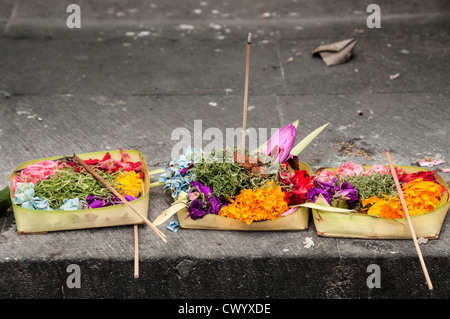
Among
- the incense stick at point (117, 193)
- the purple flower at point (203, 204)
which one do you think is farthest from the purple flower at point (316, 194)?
the incense stick at point (117, 193)

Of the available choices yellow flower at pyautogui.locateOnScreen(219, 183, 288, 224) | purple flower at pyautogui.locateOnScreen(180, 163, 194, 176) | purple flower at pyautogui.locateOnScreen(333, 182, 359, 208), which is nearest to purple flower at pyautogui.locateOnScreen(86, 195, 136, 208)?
purple flower at pyautogui.locateOnScreen(180, 163, 194, 176)

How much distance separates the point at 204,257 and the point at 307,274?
20.6 inches

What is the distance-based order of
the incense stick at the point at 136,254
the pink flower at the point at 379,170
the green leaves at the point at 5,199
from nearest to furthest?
the incense stick at the point at 136,254, the green leaves at the point at 5,199, the pink flower at the point at 379,170

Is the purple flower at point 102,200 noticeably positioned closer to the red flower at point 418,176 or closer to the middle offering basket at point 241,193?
the middle offering basket at point 241,193

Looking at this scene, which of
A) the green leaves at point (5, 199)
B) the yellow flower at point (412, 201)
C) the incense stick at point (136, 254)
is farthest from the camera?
the green leaves at point (5, 199)

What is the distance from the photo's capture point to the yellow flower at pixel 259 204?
2781 millimetres

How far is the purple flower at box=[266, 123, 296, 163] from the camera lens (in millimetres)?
3025

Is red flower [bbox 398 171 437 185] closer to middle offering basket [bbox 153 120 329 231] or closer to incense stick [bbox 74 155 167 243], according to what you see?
middle offering basket [bbox 153 120 329 231]

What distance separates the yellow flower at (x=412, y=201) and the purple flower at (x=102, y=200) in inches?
48.6

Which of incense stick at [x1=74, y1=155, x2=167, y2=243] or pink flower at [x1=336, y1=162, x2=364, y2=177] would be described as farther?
pink flower at [x1=336, y1=162, x2=364, y2=177]

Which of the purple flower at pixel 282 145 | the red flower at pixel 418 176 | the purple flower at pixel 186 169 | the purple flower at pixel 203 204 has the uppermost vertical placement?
the purple flower at pixel 282 145

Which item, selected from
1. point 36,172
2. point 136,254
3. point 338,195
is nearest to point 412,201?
point 338,195

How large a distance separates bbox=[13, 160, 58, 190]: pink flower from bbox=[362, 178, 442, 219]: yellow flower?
1.72m
